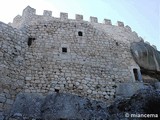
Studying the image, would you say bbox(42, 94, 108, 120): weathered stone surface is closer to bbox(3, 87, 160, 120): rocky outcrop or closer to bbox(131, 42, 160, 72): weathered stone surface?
bbox(3, 87, 160, 120): rocky outcrop

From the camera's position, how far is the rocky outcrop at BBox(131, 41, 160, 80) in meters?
10.6

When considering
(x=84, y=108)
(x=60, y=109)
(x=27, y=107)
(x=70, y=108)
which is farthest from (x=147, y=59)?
(x=27, y=107)

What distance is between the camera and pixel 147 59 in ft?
35.3

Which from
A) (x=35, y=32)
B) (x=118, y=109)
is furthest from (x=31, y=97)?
(x=35, y=32)

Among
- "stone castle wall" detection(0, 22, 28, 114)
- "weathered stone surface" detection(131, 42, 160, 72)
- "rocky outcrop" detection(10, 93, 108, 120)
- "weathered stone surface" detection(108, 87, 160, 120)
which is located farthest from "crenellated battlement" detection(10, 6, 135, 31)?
"weathered stone surface" detection(108, 87, 160, 120)

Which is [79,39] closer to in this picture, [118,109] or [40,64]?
[40,64]

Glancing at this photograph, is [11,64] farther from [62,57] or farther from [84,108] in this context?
[84,108]

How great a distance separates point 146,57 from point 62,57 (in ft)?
13.8

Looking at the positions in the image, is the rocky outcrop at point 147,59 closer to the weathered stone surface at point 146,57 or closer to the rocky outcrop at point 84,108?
the weathered stone surface at point 146,57

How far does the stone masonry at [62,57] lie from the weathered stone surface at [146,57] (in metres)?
0.30

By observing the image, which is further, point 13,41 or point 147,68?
point 147,68

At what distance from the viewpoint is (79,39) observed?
10414 millimetres

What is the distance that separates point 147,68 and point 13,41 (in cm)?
625

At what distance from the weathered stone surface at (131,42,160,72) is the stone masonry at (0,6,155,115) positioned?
30 centimetres
